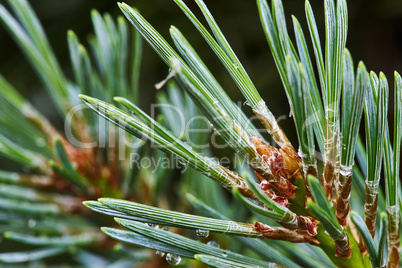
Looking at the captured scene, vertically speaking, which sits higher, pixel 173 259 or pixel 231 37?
pixel 231 37

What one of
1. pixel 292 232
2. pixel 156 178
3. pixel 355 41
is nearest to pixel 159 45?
pixel 292 232

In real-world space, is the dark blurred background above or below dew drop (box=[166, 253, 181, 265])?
above

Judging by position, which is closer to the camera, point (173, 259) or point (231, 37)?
point (173, 259)

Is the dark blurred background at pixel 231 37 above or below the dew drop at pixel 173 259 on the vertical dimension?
above

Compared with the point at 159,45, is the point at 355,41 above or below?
above

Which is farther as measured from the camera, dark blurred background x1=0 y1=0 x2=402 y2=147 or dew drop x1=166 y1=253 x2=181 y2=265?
dark blurred background x1=0 y1=0 x2=402 y2=147

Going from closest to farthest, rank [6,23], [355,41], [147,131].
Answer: [147,131] < [6,23] < [355,41]

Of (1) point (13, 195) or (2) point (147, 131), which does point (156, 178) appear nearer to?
(1) point (13, 195)

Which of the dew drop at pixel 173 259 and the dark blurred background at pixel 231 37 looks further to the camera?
the dark blurred background at pixel 231 37
